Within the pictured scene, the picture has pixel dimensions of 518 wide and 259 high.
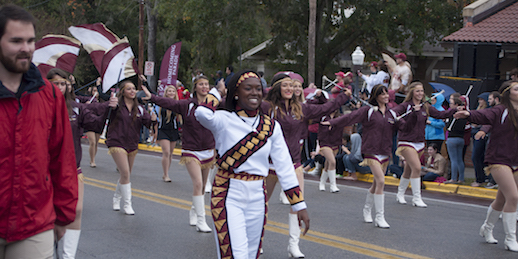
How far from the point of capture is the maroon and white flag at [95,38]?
8.01m

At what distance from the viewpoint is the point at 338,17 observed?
82.8 feet

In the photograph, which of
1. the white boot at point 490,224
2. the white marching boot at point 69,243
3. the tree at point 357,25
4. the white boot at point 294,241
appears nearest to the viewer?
the white marching boot at point 69,243

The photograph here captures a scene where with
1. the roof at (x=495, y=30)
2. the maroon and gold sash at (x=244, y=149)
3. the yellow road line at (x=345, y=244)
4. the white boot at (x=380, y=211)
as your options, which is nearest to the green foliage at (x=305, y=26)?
the roof at (x=495, y=30)

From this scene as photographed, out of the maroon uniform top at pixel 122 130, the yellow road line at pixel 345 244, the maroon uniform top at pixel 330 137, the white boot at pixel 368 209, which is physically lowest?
the yellow road line at pixel 345 244

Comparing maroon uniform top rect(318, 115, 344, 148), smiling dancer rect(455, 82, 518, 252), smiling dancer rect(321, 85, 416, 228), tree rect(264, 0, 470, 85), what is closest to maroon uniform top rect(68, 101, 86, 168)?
smiling dancer rect(321, 85, 416, 228)

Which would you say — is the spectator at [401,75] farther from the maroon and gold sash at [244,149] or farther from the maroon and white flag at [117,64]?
the maroon and gold sash at [244,149]

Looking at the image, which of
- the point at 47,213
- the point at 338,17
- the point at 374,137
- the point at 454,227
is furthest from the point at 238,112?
the point at 338,17

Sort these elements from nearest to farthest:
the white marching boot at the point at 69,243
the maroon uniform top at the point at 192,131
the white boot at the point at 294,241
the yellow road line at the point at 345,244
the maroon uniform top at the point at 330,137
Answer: the white marching boot at the point at 69,243 < the white boot at the point at 294,241 < the yellow road line at the point at 345,244 < the maroon uniform top at the point at 192,131 < the maroon uniform top at the point at 330,137

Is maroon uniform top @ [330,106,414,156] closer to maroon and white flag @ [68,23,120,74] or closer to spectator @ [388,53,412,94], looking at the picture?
maroon and white flag @ [68,23,120,74]

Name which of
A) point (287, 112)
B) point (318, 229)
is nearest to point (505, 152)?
point (318, 229)

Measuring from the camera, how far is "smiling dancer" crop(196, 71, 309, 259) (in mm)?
4117

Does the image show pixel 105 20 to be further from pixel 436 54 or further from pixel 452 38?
pixel 452 38

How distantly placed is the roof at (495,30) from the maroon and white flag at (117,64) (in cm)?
1197

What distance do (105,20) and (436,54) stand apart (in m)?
21.5
